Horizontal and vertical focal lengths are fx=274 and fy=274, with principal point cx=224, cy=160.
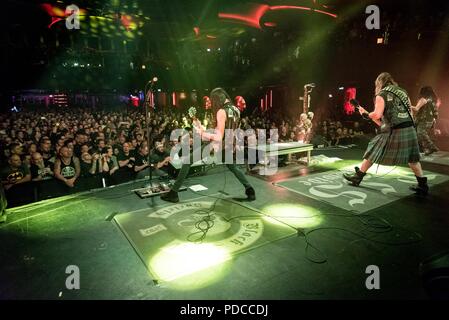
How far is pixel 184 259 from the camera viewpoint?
285 cm

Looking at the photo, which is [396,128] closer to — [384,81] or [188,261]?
[384,81]

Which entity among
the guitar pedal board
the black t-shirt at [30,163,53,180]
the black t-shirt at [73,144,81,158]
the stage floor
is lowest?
the stage floor

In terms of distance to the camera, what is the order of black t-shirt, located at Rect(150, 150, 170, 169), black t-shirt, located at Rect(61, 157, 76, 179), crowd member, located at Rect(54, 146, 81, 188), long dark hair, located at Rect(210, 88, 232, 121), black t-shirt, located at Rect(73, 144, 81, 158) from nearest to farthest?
long dark hair, located at Rect(210, 88, 232, 121) → crowd member, located at Rect(54, 146, 81, 188) → black t-shirt, located at Rect(61, 157, 76, 179) → black t-shirt, located at Rect(73, 144, 81, 158) → black t-shirt, located at Rect(150, 150, 170, 169)

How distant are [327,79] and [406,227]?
1379 centimetres

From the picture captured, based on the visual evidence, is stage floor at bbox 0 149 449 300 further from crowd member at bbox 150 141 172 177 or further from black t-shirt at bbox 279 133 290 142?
black t-shirt at bbox 279 133 290 142

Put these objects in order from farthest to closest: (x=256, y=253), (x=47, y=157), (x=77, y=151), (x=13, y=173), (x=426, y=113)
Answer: (x=426, y=113)
(x=77, y=151)
(x=47, y=157)
(x=13, y=173)
(x=256, y=253)

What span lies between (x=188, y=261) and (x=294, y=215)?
5.88ft

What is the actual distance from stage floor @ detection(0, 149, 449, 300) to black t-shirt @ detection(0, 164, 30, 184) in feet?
2.42

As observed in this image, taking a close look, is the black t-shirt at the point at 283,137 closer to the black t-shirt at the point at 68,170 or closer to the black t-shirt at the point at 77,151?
the black t-shirt at the point at 77,151

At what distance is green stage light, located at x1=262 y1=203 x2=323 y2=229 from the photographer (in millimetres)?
3666

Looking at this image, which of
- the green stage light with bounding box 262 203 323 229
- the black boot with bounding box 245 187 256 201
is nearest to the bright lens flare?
the green stage light with bounding box 262 203 323 229

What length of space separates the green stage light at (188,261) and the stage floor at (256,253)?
0.8 inches

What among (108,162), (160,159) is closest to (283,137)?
(160,159)
